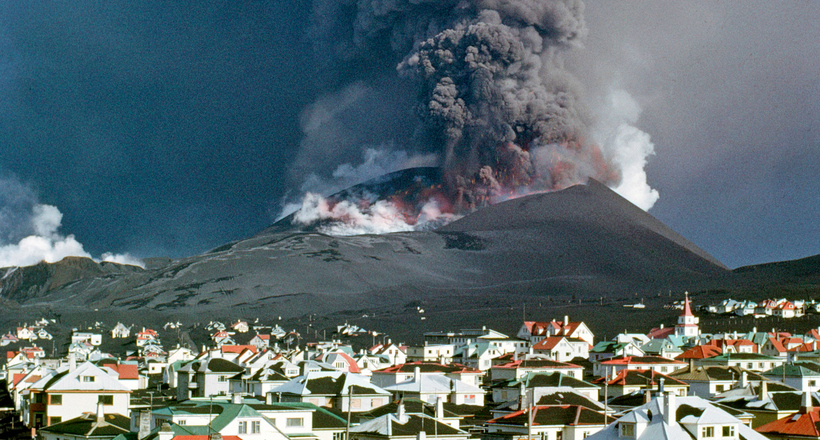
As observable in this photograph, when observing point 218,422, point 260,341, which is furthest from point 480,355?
point 218,422

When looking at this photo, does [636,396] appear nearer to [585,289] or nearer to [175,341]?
[175,341]

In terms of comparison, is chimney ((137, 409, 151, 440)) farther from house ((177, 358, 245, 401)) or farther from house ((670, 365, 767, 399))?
house ((670, 365, 767, 399))

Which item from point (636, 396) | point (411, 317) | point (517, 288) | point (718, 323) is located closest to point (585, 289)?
point (517, 288)

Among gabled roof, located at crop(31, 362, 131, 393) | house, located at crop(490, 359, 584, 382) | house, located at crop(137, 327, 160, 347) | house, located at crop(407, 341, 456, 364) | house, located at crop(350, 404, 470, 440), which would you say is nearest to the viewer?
house, located at crop(350, 404, 470, 440)

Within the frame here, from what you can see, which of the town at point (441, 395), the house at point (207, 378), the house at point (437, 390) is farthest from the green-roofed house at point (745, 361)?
the house at point (207, 378)

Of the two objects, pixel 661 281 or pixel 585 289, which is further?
pixel 661 281

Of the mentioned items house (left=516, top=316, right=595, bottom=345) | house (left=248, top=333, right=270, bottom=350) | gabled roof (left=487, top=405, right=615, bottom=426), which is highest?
house (left=516, top=316, right=595, bottom=345)

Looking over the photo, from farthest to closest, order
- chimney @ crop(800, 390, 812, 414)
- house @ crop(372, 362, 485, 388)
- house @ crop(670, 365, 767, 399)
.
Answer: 1. house @ crop(372, 362, 485, 388)
2. house @ crop(670, 365, 767, 399)
3. chimney @ crop(800, 390, 812, 414)

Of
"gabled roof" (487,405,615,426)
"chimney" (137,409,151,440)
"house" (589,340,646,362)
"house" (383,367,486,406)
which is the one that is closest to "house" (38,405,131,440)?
"chimney" (137,409,151,440)
